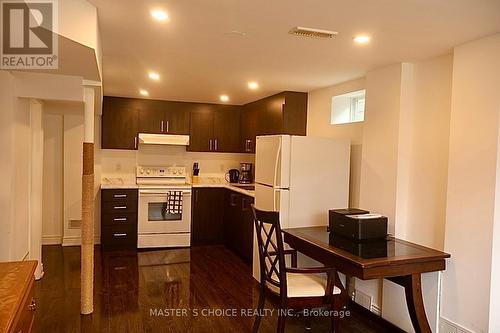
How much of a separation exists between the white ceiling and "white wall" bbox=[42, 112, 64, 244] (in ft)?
6.16

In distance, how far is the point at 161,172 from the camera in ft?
20.3

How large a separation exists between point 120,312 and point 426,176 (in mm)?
2925

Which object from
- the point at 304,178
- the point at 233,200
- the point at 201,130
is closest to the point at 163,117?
the point at 201,130

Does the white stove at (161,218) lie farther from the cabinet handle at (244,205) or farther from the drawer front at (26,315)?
the drawer front at (26,315)

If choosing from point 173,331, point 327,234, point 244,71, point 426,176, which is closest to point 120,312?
point 173,331

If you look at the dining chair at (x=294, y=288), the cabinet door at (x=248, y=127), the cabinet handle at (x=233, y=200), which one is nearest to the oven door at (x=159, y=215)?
the cabinet handle at (x=233, y=200)

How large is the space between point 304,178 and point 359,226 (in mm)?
984

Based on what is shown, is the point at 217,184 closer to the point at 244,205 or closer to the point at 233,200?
the point at 233,200

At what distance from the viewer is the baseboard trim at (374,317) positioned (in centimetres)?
325

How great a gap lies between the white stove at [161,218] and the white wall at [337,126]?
2232 millimetres

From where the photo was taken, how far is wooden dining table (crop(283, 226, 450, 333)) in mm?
2539

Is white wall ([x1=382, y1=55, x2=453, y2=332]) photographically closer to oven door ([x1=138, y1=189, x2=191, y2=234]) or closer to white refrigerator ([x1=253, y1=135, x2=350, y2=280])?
white refrigerator ([x1=253, y1=135, x2=350, y2=280])

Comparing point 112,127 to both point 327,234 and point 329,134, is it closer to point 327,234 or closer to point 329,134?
point 329,134

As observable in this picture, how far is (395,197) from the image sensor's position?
3318mm
